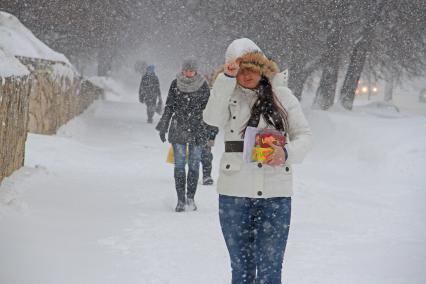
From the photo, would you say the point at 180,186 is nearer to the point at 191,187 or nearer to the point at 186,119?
the point at 191,187

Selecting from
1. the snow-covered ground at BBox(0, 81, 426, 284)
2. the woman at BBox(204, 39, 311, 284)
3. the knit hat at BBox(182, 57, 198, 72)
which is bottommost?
the snow-covered ground at BBox(0, 81, 426, 284)

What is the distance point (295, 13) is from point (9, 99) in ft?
41.3

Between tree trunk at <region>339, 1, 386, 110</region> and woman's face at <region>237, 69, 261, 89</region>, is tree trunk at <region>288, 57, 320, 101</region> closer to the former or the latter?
tree trunk at <region>339, 1, 386, 110</region>

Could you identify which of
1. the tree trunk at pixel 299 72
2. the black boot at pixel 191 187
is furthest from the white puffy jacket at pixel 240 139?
the tree trunk at pixel 299 72

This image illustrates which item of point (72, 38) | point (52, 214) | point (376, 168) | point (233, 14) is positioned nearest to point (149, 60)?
point (72, 38)

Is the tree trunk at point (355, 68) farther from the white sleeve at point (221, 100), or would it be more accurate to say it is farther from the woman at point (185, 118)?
the white sleeve at point (221, 100)

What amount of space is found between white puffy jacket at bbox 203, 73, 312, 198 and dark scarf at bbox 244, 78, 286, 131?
0.04 m

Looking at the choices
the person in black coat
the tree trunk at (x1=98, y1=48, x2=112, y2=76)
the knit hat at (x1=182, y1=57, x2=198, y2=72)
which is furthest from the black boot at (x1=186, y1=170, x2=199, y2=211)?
the tree trunk at (x1=98, y1=48, x2=112, y2=76)

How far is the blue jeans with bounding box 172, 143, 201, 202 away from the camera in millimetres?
7465

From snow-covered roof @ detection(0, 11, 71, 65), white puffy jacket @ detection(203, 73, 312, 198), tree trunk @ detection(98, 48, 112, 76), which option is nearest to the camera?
white puffy jacket @ detection(203, 73, 312, 198)

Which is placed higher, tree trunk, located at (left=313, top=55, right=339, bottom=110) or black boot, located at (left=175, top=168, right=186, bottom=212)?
tree trunk, located at (left=313, top=55, right=339, bottom=110)

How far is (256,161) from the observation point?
3.75 metres

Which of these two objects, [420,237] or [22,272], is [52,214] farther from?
[420,237]

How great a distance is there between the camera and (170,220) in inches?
284
